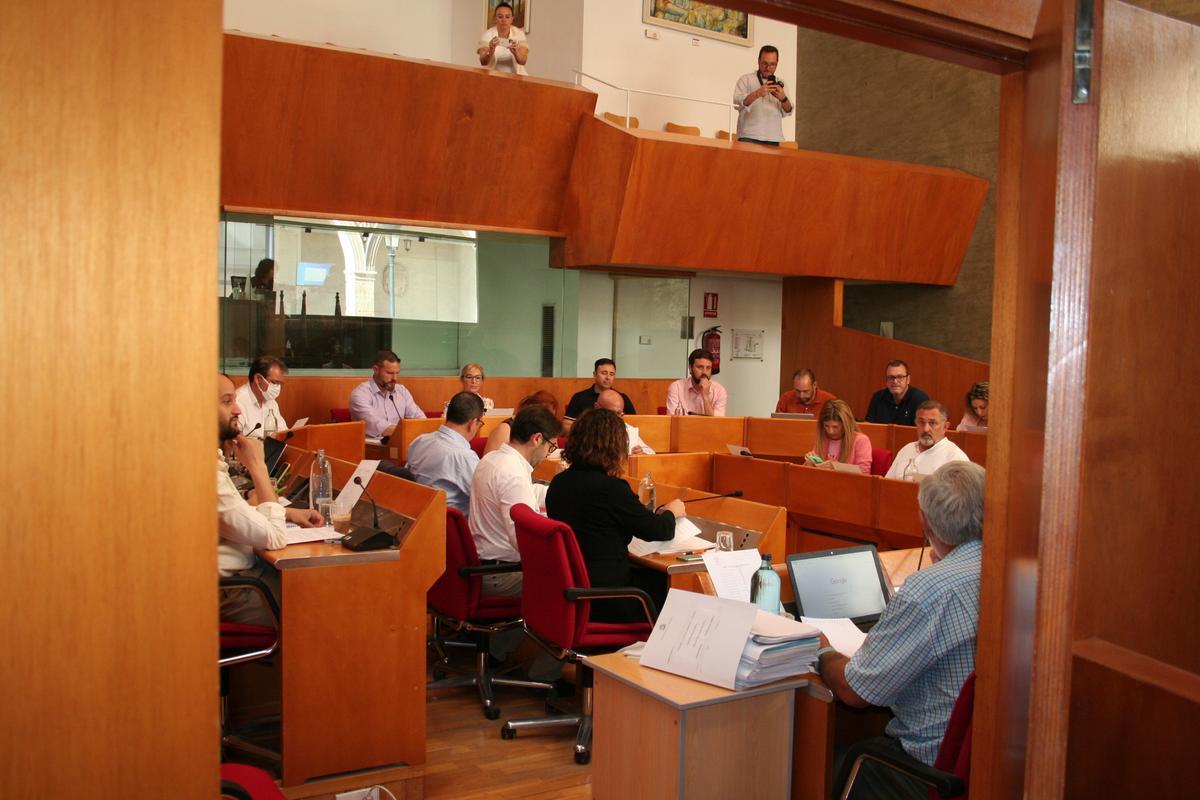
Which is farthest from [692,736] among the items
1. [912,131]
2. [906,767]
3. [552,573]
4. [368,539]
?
[912,131]

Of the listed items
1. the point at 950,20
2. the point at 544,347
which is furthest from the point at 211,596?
the point at 544,347

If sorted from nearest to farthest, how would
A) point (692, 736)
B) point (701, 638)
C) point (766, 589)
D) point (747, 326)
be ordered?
point (692, 736), point (701, 638), point (766, 589), point (747, 326)

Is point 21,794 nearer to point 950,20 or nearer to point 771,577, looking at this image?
point 950,20

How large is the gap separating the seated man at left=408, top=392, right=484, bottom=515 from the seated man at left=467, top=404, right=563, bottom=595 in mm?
485

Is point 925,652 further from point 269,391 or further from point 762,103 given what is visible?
point 762,103

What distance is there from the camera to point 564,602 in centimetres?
410

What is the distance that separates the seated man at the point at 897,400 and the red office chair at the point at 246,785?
767 centimetres

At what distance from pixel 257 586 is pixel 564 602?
3.92 ft

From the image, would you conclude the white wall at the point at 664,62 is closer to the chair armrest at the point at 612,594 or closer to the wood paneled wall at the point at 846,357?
the wood paneled wall at the point at 846,357

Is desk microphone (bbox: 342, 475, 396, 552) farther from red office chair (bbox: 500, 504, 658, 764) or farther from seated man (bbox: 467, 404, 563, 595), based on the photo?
seated man (bbox: 467, 404, 563, 595)

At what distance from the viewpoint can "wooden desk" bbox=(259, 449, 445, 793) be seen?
3.65 meters

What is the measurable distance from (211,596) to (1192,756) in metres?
1.44

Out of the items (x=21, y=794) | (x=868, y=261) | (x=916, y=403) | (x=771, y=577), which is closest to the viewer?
(x=21, y=794)

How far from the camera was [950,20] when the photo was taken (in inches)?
78.0
